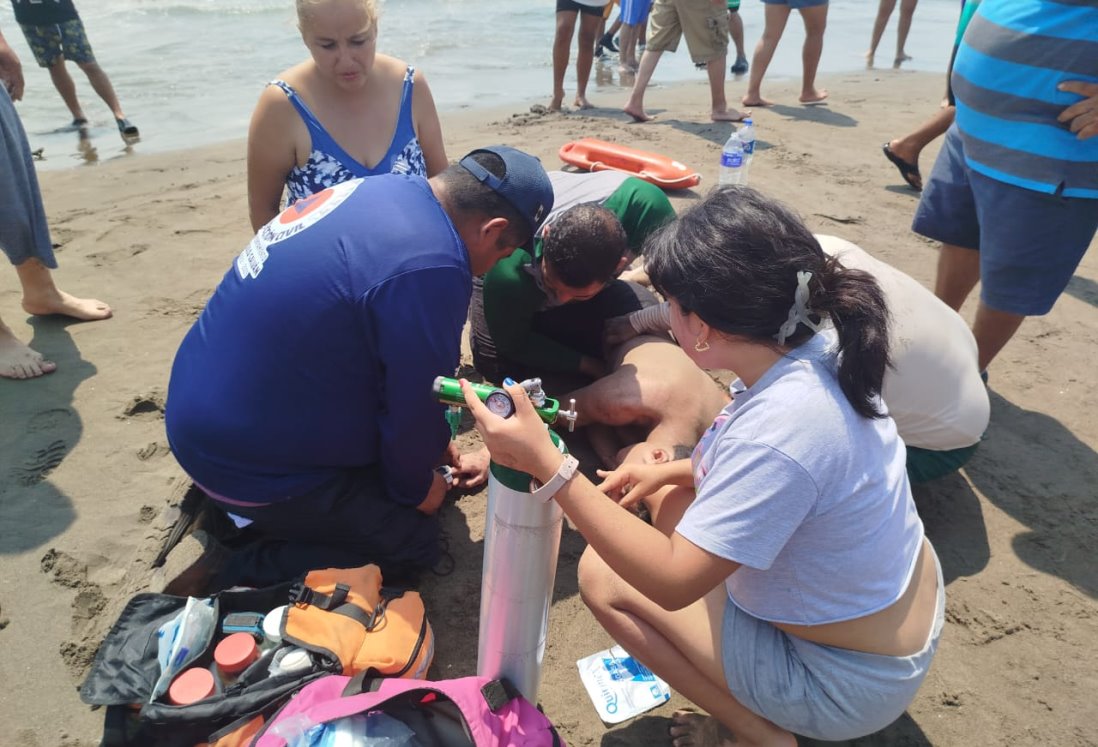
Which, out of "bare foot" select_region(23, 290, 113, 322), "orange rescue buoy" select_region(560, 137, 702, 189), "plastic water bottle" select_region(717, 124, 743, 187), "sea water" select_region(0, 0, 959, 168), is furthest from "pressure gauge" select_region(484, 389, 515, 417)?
"sea water" select_region(0, 0, 959, 168)

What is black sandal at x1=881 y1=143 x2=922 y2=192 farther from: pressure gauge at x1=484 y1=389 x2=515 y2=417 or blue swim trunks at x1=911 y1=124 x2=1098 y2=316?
pressure gauge at x1=484 y1=389 x2=515 y2=417

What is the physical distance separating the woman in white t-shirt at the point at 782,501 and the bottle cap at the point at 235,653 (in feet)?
3.07

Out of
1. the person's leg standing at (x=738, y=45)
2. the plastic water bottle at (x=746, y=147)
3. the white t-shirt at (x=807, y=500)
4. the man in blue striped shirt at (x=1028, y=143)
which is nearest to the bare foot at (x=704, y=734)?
the white t-shirt at (x=807, y=500)

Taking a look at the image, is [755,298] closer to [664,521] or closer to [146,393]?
[664,521]

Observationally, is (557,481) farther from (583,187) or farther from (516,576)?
(583,187)

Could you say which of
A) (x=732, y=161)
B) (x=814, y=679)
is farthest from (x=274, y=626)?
(x=732, y=161)

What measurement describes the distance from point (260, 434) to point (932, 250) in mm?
4405

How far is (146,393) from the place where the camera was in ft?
11.2

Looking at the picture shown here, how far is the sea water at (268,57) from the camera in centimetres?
775

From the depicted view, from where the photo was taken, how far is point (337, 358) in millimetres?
2115

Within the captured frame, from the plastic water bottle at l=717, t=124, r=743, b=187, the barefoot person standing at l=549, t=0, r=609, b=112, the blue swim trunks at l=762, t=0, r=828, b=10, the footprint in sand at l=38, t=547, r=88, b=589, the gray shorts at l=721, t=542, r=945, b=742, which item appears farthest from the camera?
the barefoot person standing at l=549, t=0, r=609, b=112

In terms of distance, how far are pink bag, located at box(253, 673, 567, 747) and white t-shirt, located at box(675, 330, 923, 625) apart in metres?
0.63

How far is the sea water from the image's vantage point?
25.4 ft

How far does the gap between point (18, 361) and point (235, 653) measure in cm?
245
